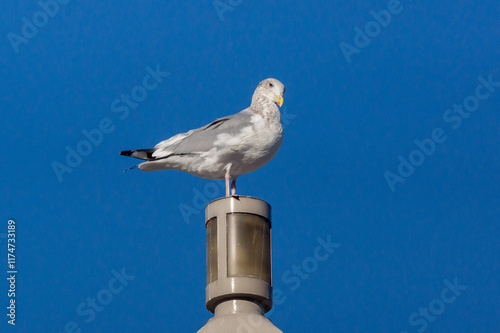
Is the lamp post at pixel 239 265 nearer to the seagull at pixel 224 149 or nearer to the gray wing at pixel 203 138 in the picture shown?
the seagull at pixel 224 149

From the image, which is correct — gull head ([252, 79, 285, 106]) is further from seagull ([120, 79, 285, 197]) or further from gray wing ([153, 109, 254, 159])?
gray wing ([153, 109, 254, 159])

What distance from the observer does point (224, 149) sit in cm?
1321

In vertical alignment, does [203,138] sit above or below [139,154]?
above

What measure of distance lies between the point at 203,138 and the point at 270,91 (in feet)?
5.12

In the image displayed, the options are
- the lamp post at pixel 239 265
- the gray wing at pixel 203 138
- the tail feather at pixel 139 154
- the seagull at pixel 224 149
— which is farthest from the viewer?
the tail feather at pixel 139 154

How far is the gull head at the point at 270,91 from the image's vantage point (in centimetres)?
1418

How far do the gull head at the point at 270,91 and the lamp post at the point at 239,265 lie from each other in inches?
137

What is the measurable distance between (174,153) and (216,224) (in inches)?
113

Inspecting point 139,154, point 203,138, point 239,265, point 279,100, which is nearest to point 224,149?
point 203,138

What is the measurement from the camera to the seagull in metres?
13.2

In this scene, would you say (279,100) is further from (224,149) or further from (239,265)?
(239,265)

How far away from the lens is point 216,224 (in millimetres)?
10906

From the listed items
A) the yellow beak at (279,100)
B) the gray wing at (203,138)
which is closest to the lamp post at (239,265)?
the gray wing at (203,138)

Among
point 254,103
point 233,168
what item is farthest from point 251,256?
point 254,103
